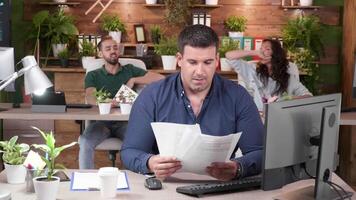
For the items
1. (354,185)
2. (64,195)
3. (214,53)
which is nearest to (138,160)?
(64,195)

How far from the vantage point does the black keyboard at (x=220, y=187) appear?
6.34ft

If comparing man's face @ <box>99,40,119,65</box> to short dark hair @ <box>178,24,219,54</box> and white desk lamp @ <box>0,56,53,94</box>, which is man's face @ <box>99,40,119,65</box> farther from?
white desk lamp @ <box>0,56,53,94</box>

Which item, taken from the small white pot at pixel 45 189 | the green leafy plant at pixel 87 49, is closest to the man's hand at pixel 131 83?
Answer: the green leafy plant at pixel 87 49

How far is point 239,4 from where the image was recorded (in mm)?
5910

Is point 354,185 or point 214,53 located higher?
point 214,53

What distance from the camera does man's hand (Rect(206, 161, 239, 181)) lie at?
2057 millimetres

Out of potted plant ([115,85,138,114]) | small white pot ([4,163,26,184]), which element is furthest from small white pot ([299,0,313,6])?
small white pot ([4,163,26,184])

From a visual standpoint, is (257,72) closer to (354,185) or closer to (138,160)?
(354,185)

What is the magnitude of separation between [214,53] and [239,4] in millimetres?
3736

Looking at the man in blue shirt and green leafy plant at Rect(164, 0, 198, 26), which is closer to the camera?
the man in blue shirt

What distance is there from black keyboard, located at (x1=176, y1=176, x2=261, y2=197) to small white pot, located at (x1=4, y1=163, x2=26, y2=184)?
1.87 feet

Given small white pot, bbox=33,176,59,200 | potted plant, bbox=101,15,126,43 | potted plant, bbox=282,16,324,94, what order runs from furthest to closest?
potted plant, bbox=101,15,126,43, potted plant, bbox=282,16,324,94, small white pot, bbox=33,176,59,200

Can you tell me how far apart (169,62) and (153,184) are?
3689 millimetres

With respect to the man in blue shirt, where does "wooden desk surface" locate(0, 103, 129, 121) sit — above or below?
below
